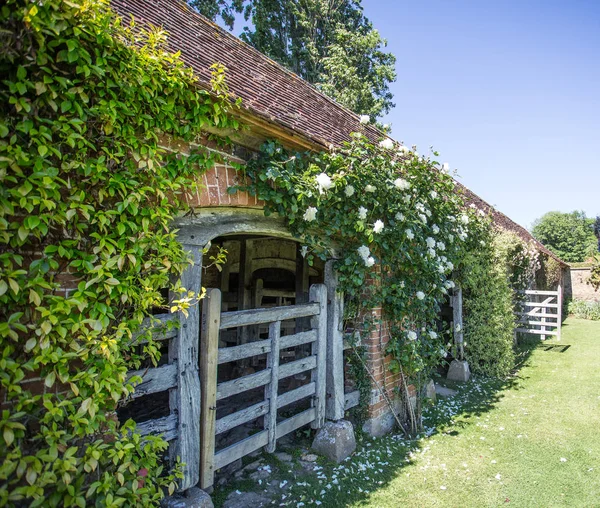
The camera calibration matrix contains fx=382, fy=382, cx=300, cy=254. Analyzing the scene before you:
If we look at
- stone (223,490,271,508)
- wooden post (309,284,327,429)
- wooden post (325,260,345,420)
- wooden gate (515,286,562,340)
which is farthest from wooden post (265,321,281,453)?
wooden gate (515,286,562,340)

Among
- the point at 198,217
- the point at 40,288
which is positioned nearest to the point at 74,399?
the point at 40,288

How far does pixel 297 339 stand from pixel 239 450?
1194mm

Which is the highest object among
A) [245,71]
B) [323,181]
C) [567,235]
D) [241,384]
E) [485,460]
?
[567,235]

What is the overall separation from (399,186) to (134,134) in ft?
9.46

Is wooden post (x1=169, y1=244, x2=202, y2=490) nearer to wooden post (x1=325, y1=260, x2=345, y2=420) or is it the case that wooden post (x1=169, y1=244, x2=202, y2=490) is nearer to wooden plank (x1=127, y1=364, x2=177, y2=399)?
wooden plank (x1=127, y1=364, x2=177, y2=399)

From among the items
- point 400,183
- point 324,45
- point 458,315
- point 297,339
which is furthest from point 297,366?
point 324,45

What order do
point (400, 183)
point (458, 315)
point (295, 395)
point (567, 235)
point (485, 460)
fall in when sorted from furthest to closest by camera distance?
point (567, 235) → point (458, 315) → point (400, 183) → point (485, 460) → point (295, 395)

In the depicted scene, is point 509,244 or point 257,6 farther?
point 257,6

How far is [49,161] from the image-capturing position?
6.55ft

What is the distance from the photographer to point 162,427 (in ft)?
9.05

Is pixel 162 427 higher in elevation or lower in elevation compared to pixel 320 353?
lower

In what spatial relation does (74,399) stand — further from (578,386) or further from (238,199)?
(578,386)

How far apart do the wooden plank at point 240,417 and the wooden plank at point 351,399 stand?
125cm

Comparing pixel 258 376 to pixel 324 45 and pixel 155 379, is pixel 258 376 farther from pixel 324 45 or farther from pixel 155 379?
pixel 324 45
